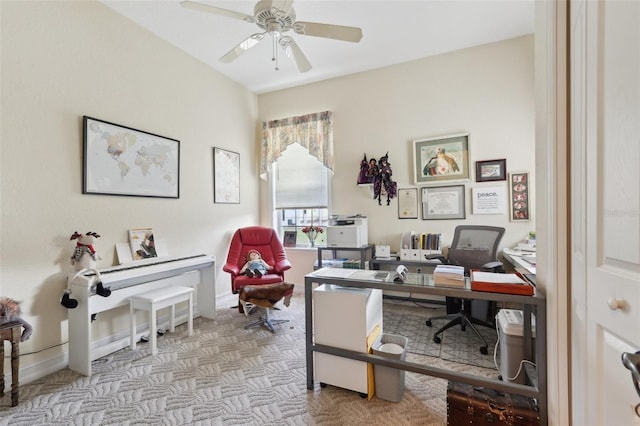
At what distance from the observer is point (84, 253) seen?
2221 mm

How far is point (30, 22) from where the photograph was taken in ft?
6.73

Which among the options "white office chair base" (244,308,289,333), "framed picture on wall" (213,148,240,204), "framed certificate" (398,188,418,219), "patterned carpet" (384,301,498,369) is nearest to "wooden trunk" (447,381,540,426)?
"patterned carpet" (384,301,498,369)

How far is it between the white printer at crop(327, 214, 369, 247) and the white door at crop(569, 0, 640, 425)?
2436mm

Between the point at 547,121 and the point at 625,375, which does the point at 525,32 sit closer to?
the point at 547,121

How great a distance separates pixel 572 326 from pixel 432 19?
2.86 m

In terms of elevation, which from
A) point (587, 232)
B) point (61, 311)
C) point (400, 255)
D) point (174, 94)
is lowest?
point (61, 311)

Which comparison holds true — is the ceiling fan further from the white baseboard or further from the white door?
the white baseboard

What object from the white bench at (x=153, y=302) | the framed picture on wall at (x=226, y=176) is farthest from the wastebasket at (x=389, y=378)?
the framed picture on wall at (x=226, y=176)

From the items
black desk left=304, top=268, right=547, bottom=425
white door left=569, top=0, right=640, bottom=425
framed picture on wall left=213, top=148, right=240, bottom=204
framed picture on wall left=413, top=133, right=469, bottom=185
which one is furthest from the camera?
framed picture on wall left=213, top=148, right=240, bottom=204

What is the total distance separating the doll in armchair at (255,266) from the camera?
10.2 ft

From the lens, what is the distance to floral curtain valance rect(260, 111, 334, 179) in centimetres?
393

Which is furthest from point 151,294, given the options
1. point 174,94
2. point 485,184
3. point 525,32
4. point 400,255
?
point 525,32

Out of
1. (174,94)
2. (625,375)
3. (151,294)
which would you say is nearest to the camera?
(625,375)

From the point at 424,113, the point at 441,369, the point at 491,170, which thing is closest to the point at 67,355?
the point at 441,369
